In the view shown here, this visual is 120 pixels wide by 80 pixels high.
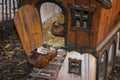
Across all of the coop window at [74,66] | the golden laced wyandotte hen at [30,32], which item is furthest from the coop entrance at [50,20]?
the coop window at [74,66]

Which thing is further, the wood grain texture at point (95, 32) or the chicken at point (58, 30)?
the chicken at point (58, 30)

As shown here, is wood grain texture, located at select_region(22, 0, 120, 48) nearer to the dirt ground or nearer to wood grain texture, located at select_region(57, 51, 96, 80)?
wood grain texture, located at select_region(57, 51, 96, 80)

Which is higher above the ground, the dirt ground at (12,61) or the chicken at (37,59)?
the chicken at (37,59)

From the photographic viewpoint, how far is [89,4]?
5508 mm

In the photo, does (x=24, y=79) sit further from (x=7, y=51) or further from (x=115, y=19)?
(x=115, y=19)

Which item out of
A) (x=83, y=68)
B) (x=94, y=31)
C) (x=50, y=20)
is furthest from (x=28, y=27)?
(x=83, y=68)

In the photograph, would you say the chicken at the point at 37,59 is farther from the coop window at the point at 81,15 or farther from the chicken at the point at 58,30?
the coop window at the point at 81,15

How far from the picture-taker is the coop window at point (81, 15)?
18.2 ft

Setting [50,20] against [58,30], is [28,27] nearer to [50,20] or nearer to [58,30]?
[58,30]

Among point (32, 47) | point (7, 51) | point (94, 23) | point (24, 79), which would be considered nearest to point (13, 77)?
point (24, 79)

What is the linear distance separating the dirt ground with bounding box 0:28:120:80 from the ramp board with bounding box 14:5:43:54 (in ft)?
7.91

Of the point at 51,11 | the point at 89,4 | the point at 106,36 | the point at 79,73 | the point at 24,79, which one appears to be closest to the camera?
the point at 89,4

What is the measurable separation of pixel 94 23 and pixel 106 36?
80 centimetres

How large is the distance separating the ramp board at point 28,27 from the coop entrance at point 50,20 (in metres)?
0.43
